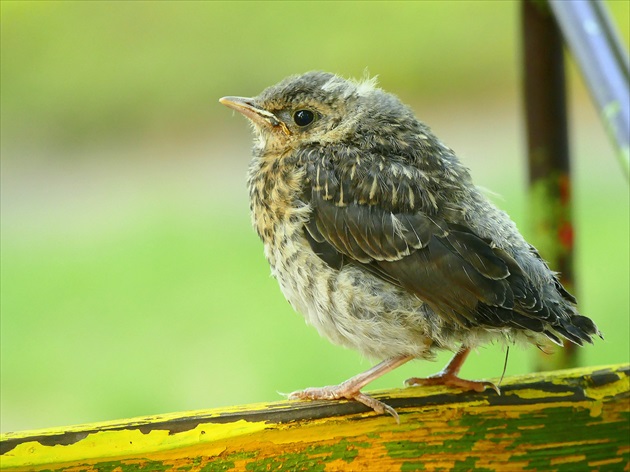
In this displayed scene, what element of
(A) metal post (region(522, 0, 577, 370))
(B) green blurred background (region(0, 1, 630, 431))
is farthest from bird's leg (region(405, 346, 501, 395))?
(B) green blurred background (region(0, 1, 630, 431))

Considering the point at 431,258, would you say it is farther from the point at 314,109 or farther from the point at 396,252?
the point at 314,109

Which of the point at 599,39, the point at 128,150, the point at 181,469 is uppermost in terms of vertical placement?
the point at 128,150

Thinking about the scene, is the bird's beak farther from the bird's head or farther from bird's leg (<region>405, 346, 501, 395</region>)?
bird's leg (<region>405, 346, 501, 395</region>)

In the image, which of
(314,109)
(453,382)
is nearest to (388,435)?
(453,382)

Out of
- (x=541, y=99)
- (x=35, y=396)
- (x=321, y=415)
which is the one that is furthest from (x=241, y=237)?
(x=321, y=415)

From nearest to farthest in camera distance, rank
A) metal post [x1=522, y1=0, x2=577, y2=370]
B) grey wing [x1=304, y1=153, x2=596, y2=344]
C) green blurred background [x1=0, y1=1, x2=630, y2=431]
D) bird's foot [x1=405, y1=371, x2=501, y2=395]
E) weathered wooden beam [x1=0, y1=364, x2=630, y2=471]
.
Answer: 1. weathered wooden beam [x1=0, y1=364, x2=630, y2=471]
2. bird's foot [x1=405, y1=371, x2=501, y2=395]
3. grey wing [x1=304, y1=153, x2=596, y2=344]
4. metal post [x1=522, y1=0, x2=577, y2=370]
5. green blurred background [x1=0, y1=1, x2=630, y2=431]

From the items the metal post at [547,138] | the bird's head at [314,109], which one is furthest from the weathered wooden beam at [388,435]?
the metal post at [547,138]

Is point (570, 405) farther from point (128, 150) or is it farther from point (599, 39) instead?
point (128, 150)

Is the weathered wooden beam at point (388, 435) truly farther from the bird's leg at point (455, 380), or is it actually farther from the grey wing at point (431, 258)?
the grey wing at point (431, 258)
